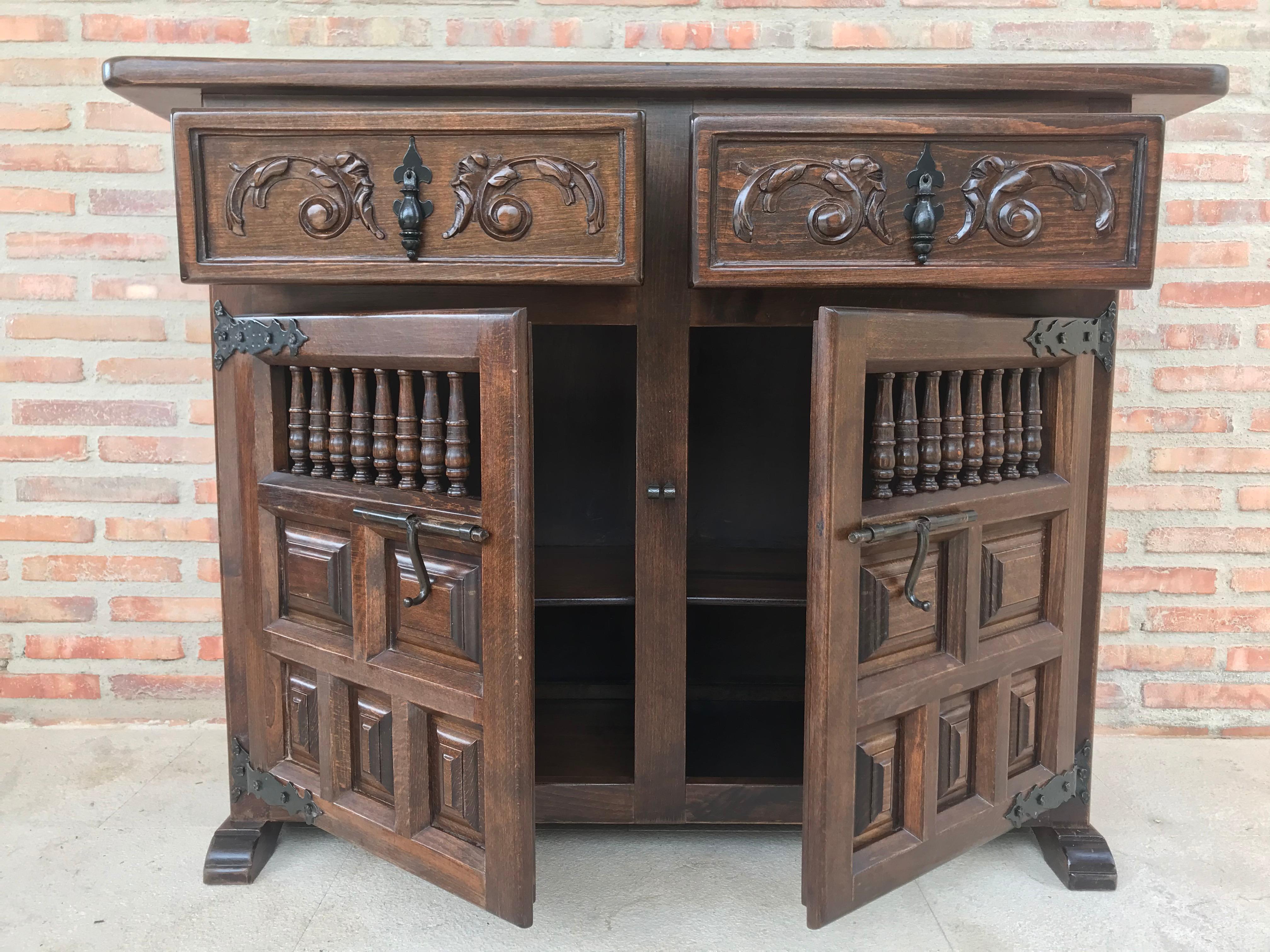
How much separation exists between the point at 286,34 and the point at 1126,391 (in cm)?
213

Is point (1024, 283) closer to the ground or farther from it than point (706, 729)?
farther from it

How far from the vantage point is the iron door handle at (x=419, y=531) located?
1217 mm

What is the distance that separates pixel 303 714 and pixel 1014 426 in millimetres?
1232

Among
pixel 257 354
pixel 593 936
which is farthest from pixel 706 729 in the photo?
pixel 257 354

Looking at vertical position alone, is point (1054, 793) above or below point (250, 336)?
below

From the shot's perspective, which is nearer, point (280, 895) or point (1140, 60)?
point (280, 895)

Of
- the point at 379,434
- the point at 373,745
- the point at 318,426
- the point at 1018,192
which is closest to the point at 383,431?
the point at 379,434

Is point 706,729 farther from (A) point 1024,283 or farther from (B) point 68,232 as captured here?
(B) point 68,232

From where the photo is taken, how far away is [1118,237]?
1329 millimetres

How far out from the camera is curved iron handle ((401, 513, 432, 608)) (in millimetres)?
1261

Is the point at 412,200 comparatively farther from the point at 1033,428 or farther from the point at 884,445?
the point at 1033,428

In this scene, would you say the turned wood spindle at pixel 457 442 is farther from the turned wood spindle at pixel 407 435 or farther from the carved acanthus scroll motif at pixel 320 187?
the carved acanthus scroll motif at pixel 320 187

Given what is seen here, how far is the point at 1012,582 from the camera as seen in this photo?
4.65 feet

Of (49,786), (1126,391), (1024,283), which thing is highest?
(1024,283)
